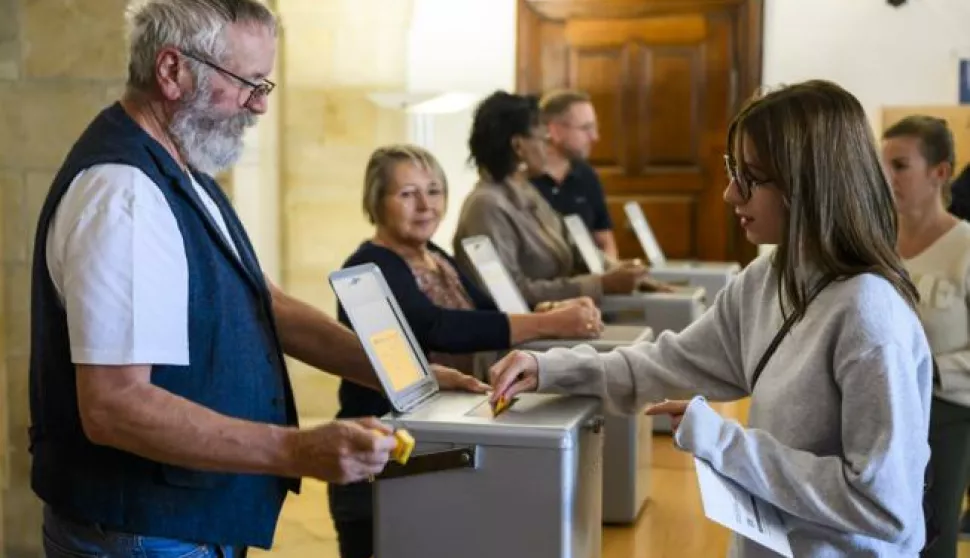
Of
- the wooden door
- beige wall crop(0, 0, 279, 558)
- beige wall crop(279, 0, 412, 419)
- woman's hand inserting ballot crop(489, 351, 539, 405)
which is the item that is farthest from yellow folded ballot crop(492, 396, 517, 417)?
the wooden door

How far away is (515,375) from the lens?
6.21ft

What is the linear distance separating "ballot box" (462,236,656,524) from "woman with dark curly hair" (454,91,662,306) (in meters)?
0.21

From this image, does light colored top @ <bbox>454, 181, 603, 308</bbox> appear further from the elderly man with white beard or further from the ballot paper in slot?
the elderly man with white beard

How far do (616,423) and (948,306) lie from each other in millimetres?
927

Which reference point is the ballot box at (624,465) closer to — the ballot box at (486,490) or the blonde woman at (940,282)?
Answer: the blonde woman at (940,282)

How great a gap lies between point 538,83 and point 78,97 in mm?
3738

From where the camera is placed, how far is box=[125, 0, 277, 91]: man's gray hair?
64.1 inches

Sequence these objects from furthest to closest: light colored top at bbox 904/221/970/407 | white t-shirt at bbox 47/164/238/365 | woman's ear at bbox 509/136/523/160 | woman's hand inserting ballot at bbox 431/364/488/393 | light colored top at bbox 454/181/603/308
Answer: woman's ear at bbox 509/136/523/160 → light colored top at bbox 454/181/603/308 → light colored top at bbox 904/221/970/407 → woman's hand inserting ballot at bbox 431/364/488/393 → white t-shirt at bbox 47/164/238/365

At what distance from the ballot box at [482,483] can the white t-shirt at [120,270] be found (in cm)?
36

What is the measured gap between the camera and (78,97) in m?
3.16

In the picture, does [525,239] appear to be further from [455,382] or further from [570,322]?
[455,382]

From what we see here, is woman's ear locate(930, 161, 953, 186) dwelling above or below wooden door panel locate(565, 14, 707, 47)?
below

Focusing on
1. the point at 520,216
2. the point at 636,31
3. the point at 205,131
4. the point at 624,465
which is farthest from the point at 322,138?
the point at 205,131

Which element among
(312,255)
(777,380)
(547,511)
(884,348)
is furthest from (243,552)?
(312,255)
